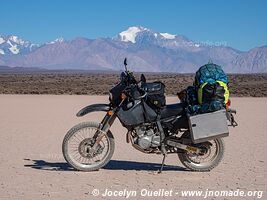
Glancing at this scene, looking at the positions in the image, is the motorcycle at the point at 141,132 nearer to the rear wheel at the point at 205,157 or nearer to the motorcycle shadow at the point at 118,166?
the rear wheel at the point at 205,157

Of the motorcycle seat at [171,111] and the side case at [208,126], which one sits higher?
the motorcycle seat at [171,111]

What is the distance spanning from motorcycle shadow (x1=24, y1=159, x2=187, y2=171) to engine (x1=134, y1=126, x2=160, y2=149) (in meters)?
0.82

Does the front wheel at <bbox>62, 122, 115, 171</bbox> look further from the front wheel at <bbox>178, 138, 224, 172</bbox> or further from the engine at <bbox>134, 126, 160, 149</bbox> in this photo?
the front wheel at <bbox>178, 138, 224, 172</bbox>

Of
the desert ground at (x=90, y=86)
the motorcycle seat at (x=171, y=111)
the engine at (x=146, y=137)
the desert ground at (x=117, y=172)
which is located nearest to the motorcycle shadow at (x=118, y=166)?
the desert ground at (x=117, y=172)

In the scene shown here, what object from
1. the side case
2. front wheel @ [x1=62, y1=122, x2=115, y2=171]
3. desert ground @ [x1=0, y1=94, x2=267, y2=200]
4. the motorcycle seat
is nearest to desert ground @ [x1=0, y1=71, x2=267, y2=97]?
desert ground @ [x1=0, y1=94, x2=267, y2=200]

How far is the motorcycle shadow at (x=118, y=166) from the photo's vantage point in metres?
7.61

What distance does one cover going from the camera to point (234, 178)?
6.93 metres

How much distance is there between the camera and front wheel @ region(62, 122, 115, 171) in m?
7.11

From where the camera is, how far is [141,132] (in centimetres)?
694

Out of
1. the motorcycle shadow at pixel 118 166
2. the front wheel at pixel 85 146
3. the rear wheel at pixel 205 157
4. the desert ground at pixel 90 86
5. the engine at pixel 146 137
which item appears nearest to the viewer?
the engine at pixel 146 137

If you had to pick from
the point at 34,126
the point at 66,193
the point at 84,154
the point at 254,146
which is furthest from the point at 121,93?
the point at 34,126

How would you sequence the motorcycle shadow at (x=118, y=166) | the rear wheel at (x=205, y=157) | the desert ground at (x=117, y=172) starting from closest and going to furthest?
the desert ground at (x=117, y=172) < the rear wheel at (x=205, y=157) < the motorcycle shadow at (x=118, y=166)

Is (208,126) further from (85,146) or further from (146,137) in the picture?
(85,146)

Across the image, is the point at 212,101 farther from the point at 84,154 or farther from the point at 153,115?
the point at 84,154
